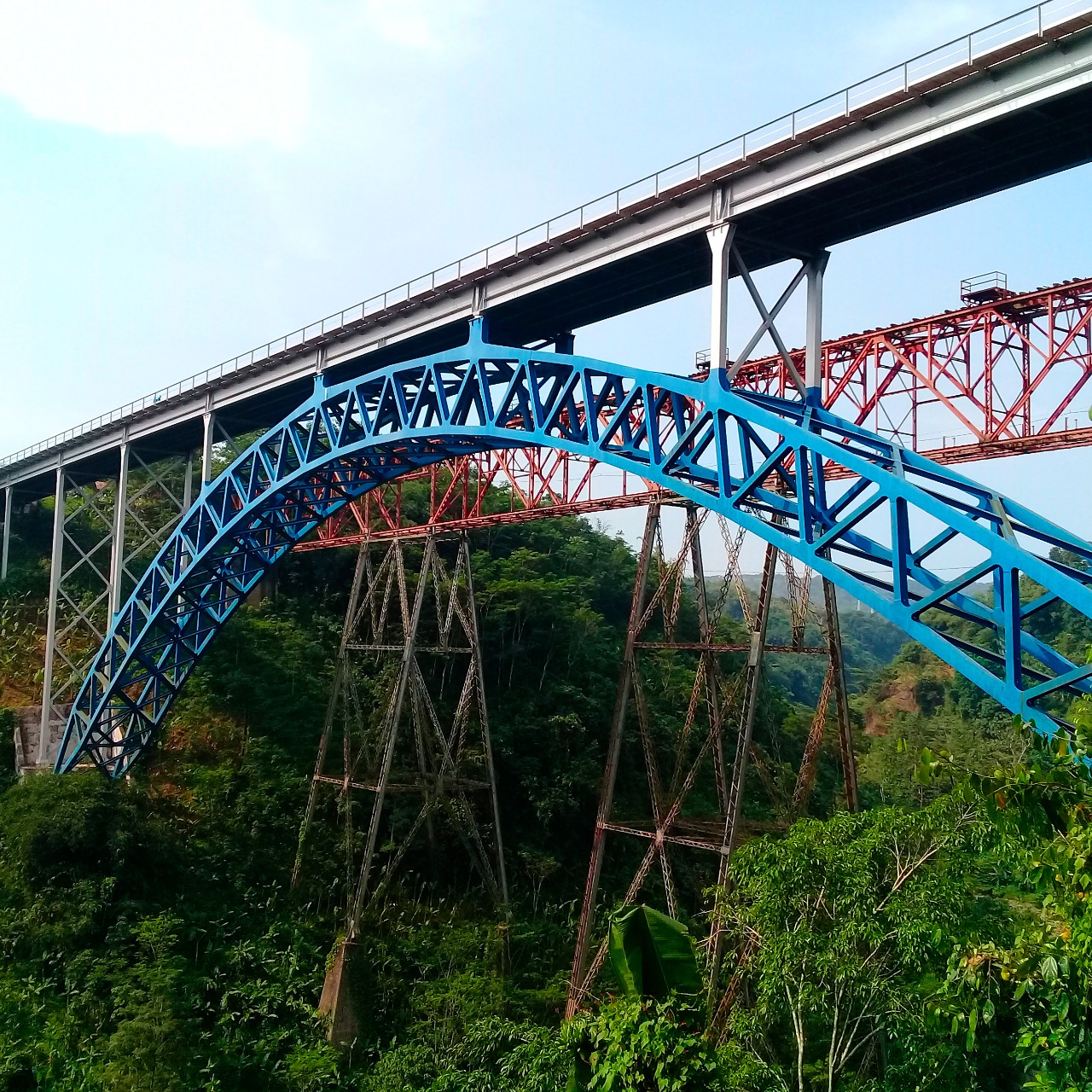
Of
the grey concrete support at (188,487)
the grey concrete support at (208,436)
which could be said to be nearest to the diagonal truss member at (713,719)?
the grey concrete support at (208,436)

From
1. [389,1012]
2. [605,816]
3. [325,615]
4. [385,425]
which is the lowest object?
[389,1012]

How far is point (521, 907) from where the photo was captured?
21234 mm

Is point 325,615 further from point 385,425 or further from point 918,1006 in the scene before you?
point 918,1006

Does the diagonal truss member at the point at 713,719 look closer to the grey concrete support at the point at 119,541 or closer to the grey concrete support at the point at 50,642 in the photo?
the grey concrete support at the point at 119,541

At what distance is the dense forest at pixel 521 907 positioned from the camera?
26.7 feet

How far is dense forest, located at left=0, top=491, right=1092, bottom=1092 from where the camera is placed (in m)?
8.12

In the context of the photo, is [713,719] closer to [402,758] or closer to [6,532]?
[402,758]

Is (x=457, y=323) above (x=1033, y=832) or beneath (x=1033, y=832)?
above

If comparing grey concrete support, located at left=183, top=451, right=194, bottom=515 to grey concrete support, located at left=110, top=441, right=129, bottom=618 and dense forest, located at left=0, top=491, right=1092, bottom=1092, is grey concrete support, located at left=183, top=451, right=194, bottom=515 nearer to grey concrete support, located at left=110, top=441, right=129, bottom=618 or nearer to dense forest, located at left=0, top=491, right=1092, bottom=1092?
grey concrete support, located at left=110, top=441, right=129, bottom=618

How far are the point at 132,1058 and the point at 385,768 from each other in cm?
568

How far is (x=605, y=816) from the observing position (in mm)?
14750

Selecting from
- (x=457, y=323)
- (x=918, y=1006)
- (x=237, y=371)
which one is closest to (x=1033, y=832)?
(x=918, y=1006)

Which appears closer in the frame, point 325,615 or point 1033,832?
point 1033,832

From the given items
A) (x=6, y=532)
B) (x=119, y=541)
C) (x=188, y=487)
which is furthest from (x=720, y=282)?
(x=6, y=532)
